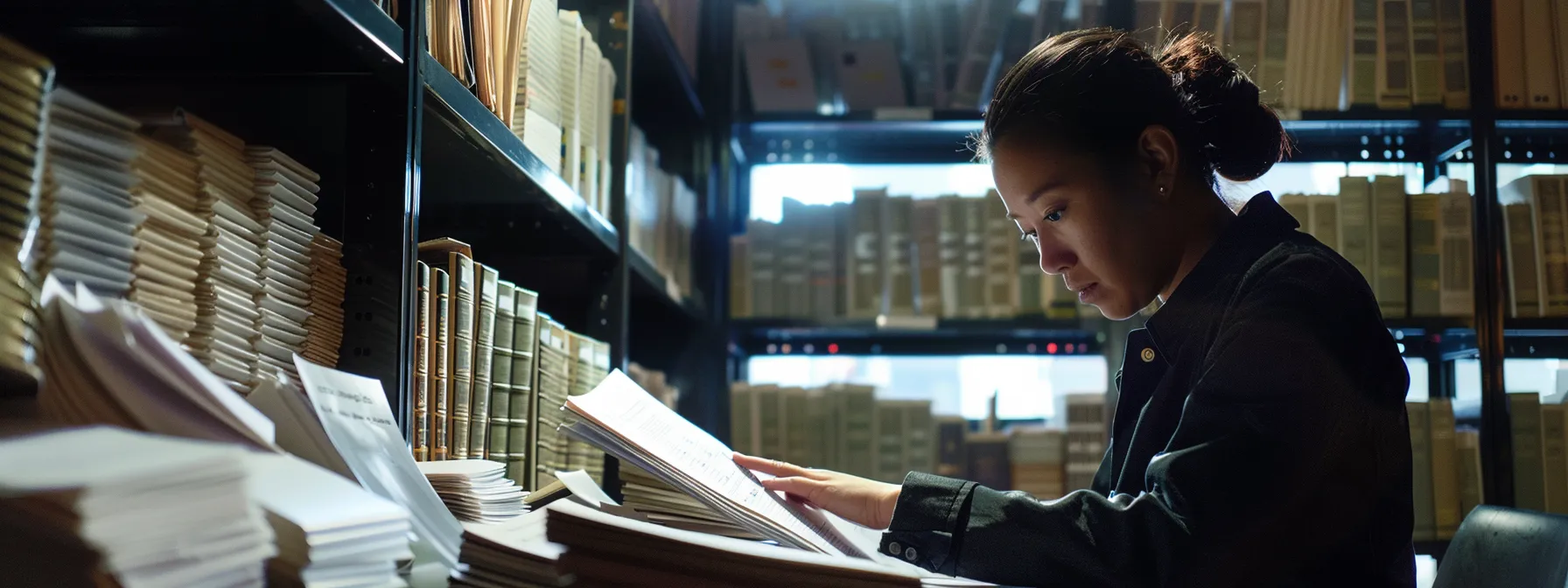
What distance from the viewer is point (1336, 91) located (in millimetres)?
2727

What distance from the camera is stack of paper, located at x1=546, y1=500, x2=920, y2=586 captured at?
27.2 inches

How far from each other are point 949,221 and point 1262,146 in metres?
1.64

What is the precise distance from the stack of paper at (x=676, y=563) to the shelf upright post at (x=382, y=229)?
0.39 meters

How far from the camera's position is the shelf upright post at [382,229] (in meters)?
1.02

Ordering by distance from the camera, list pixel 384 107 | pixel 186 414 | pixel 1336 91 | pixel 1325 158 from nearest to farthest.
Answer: pixel 186 414 → pixel 384 107 → pixel 1336 91 → pixel 1325 158

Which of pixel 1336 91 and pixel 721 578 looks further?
pixel 1336 91

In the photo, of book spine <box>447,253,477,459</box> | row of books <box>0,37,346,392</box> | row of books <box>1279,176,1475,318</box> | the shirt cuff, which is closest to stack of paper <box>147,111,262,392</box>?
row of books <box>0,37,346,392</box>

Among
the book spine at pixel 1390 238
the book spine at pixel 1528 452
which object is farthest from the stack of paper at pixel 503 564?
the book spine at pixel 1528 452

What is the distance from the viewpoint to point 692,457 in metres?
0.99

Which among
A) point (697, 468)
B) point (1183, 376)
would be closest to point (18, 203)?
point (697, 468)

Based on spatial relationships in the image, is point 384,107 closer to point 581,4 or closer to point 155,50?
point 155,50

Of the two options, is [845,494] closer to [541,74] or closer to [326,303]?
[326,303]

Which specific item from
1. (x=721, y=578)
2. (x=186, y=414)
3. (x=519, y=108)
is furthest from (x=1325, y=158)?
(x=186, y=414)

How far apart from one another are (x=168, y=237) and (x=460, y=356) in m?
0.48
